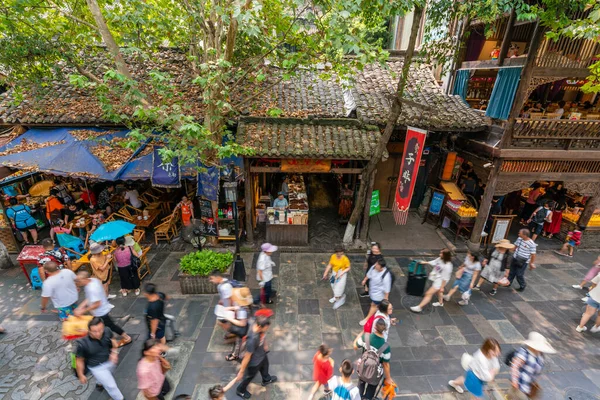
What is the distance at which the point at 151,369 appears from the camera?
14.4 feet

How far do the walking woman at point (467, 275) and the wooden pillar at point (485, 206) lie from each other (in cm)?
316

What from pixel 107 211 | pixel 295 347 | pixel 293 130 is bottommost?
pixel 295 347

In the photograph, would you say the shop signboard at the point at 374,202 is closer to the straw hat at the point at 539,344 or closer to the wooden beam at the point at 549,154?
the wooden beam at the point at 549,154

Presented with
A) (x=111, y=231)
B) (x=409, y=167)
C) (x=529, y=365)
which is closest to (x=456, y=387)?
(x=529, y=365)

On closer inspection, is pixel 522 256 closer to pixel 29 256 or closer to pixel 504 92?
pixel 504 92

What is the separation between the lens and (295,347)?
21.1 ft

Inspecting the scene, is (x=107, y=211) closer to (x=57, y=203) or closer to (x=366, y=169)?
(x=57, y=203)

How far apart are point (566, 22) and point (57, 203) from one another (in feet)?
50.4

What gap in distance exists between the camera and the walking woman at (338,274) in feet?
23.0

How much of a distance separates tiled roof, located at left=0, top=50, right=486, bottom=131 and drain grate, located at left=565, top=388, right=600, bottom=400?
731 cm

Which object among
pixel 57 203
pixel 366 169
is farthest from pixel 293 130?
pixel 57 203

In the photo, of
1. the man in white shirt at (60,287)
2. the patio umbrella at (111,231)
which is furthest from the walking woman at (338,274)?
the man in white shirt at (60,287)

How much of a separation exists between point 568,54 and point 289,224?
9.45 meters

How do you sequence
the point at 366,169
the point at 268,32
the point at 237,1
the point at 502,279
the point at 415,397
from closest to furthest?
the point at 415,397, the point at 237,1, the point at 502,279, the point at 268,32, the point at 366,169
